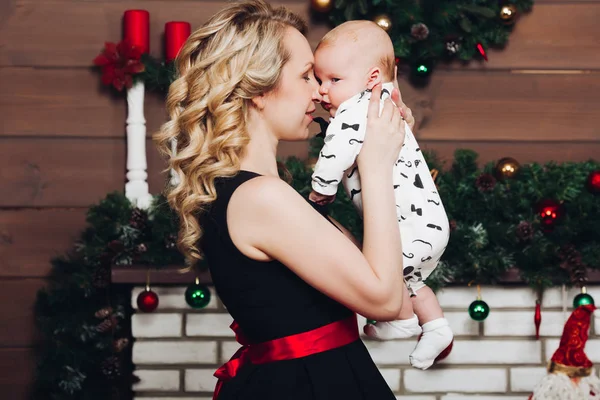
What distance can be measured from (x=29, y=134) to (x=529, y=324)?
2.01 metres

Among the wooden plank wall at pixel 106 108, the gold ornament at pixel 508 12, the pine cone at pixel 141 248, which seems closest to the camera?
the pine cone at pixel 141 248

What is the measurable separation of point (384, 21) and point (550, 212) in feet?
2.91

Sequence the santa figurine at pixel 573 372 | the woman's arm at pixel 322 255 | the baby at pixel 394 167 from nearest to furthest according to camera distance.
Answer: the woman's arm at pixel 322 255, the baby at pixel 394 167, the santa figurine at pixel 573 372

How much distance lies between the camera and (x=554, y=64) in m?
3.13

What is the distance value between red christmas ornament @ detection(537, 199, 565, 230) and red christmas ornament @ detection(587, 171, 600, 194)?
132mm

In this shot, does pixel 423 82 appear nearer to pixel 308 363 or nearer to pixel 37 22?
pixel 37 22

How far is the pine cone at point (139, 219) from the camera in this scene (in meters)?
2.77

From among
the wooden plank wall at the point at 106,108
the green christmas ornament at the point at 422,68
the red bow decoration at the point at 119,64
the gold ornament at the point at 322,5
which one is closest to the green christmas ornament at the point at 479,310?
the wooden plank wall at the point at 106,108

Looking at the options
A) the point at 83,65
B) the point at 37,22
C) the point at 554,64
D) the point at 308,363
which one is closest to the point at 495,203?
the point at 554,64

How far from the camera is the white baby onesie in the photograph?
1.58 m

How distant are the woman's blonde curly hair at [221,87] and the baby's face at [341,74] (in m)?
0.12

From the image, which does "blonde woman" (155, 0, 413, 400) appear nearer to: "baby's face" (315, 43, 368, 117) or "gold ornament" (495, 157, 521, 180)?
"baby's face" (315, 43, 368, 117)

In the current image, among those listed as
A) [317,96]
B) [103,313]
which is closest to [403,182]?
[317,96]

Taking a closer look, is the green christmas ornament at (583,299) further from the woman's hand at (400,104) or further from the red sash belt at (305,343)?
the red sash belt at (305,343)
